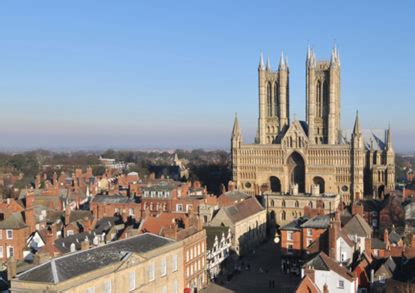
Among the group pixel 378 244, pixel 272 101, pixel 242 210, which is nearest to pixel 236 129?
pixel 272 101

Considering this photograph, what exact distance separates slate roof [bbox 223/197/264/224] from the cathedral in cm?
1470

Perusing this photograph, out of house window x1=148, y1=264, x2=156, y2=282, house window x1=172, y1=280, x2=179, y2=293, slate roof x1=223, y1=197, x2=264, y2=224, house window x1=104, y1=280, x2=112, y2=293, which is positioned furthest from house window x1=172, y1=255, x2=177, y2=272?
slate roof x1=223, y1=197, x2=264, y2=224

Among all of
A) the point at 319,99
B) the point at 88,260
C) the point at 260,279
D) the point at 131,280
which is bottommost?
the point at 260,279

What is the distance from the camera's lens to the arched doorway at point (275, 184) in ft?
323

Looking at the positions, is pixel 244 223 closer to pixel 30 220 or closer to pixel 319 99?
pixel 30 220

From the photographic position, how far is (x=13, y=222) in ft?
171

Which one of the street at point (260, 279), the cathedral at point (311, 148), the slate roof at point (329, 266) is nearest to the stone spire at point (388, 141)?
the cathedral at point (311, 148)

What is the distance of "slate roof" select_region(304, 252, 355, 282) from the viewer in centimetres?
3831

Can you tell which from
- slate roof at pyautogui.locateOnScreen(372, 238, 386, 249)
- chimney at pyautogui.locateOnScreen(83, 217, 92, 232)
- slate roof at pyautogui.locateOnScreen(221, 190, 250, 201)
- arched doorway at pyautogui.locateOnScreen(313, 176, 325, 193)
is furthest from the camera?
arched doorway at pyautogui.locateOnScreen(313, 176, 325, 193)

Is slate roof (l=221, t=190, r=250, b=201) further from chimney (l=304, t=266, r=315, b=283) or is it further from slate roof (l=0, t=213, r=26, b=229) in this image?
chimney (l=304, t=266, r=315, b=283)

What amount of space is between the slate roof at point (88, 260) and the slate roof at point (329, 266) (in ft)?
37.0

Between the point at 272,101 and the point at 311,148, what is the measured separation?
16.6 meters

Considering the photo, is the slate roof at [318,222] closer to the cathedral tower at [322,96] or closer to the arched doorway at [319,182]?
the arched doorway at [319,182]

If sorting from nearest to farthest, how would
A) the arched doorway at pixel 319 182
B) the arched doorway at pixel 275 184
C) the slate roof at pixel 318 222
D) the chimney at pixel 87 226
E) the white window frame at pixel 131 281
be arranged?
the white window frame at pixel 131 281 < the slate roof at pixel 318 222 < the chimney at pixel 87 226 < the arched doorway at pixel 319 182 < the arched doorway at pixel 275 184
